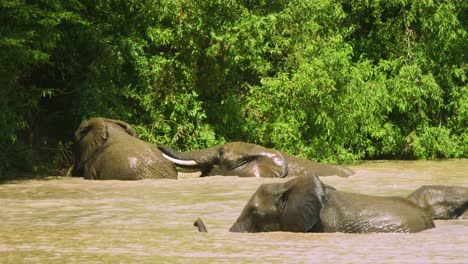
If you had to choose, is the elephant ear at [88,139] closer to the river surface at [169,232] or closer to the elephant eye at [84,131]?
the elephant eye at [84,131]

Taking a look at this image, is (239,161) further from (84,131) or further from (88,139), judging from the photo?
(84,131)

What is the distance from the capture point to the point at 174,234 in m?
10.3

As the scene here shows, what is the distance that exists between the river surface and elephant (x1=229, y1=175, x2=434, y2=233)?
13 cm

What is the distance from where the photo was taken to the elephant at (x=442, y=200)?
36.0 feet

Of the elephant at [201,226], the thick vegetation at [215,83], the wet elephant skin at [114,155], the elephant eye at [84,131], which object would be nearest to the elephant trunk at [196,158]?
the wet elephant skin at [114,155]

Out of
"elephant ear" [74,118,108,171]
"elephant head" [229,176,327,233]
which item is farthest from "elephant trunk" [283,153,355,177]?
"elephant head" [229,176,327,233]

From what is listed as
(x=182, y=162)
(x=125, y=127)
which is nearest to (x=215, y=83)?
(x=125, y=127)

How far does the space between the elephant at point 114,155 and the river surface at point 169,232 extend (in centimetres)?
53

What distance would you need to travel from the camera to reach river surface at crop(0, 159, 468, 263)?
890 centimetres

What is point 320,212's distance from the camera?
999cm

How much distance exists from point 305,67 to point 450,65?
4.64 metres

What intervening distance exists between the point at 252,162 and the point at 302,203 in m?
6.95

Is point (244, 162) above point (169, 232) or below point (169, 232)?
below

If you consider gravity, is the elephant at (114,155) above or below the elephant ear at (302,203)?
below
